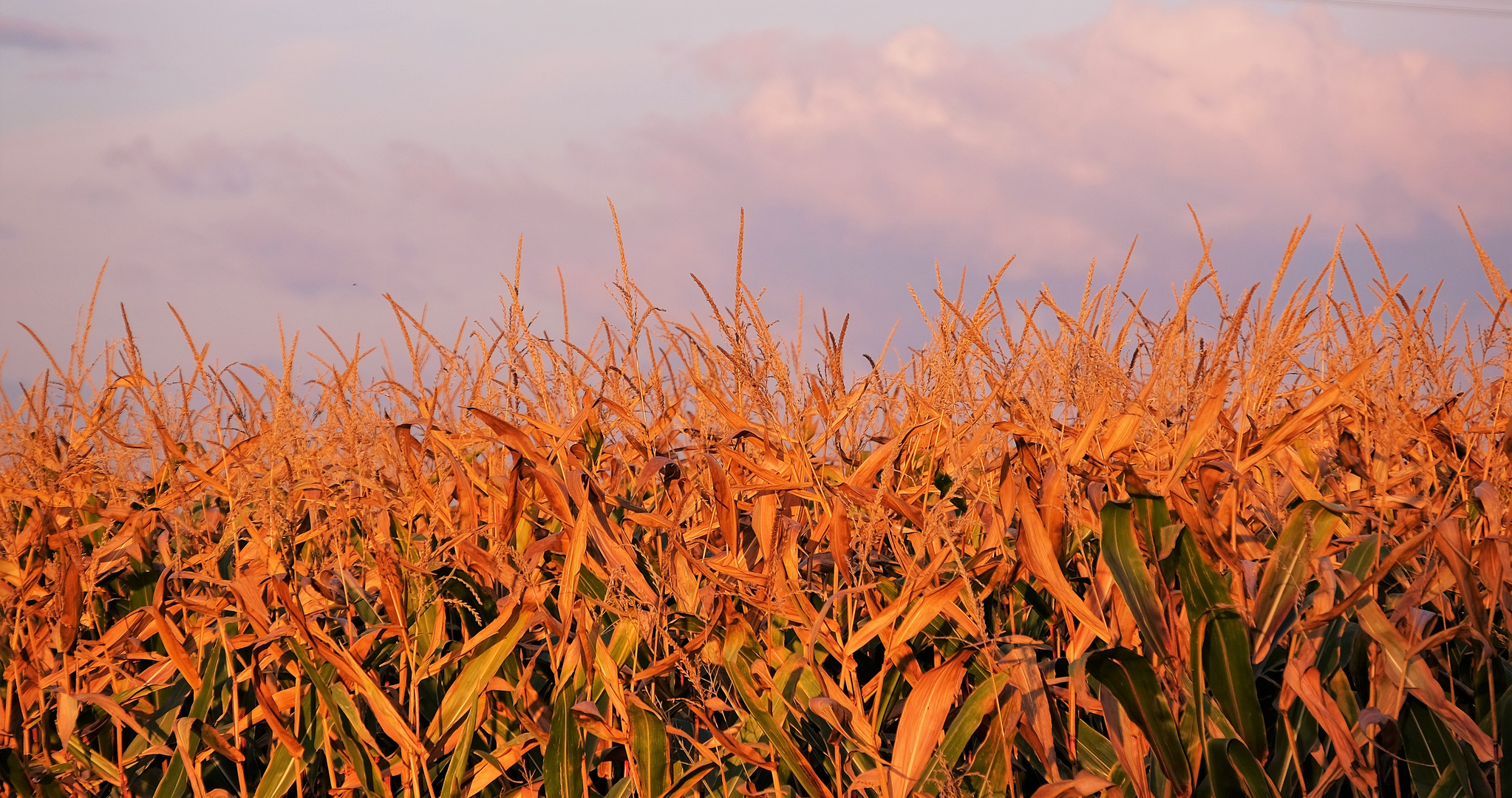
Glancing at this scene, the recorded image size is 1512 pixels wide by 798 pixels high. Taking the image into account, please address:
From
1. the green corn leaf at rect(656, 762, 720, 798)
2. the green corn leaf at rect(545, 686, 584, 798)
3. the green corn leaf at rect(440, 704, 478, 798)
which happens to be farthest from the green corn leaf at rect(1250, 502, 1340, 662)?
the green corn leaf at rect(440, 704, 478, 798)

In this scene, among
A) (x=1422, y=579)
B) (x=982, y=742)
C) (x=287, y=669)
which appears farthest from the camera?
(x=287, y=669)

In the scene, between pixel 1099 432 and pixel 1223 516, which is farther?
pixel 1099 432

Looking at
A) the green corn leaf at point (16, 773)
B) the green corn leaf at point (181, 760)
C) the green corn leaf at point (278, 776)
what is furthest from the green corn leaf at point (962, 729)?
the green corn leaf at point (16, 773)

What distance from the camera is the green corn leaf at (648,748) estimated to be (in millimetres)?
1676

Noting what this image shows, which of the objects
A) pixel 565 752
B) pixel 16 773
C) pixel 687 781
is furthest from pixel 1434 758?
pixel 16 773

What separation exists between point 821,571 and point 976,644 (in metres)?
0.41

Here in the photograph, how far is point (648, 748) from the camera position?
1.68m

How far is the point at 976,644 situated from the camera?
148cm

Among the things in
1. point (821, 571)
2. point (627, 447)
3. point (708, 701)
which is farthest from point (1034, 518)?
point (627, 447)

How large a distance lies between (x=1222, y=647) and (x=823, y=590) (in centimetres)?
66

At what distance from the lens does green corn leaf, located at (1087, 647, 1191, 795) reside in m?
1.36

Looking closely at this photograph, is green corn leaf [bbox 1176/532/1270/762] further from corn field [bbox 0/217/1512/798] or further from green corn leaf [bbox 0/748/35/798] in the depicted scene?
green corn leaf [bbox 0/748/35/798]

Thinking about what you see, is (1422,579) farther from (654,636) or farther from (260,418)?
(260,418)

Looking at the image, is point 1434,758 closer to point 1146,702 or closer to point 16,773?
point 1146,702
